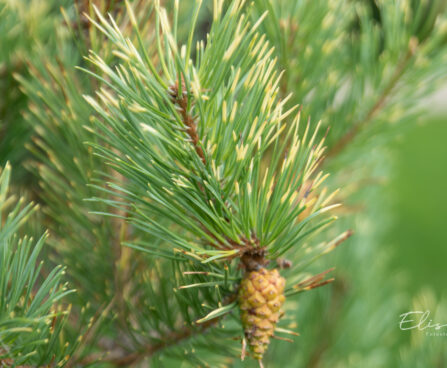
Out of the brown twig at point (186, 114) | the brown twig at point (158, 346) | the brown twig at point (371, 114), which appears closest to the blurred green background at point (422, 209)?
the brown twig at point (371, 114)

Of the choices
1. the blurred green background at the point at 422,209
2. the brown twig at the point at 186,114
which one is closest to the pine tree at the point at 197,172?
the brown twig at the point at 186,114

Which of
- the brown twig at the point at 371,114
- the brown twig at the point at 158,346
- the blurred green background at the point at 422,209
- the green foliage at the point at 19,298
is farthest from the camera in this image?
the blurred green background at the point at 422,209

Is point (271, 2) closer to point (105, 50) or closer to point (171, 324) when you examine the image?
point (105, 50)

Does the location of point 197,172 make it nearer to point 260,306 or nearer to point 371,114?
point 260,306

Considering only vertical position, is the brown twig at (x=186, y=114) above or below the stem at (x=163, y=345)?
above

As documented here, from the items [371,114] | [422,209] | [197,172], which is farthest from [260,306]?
[422,209]

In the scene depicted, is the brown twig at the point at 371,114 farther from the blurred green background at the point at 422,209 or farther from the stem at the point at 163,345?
the blurred green background at the point at 422,209

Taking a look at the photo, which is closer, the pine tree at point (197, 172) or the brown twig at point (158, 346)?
the pine tree at point (197, 172)

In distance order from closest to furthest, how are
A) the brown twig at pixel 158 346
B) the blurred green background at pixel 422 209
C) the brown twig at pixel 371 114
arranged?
the brown twig at pixel 158 346, the brown twig at pixel 371 114, the blurred green background at pixel 422 209
